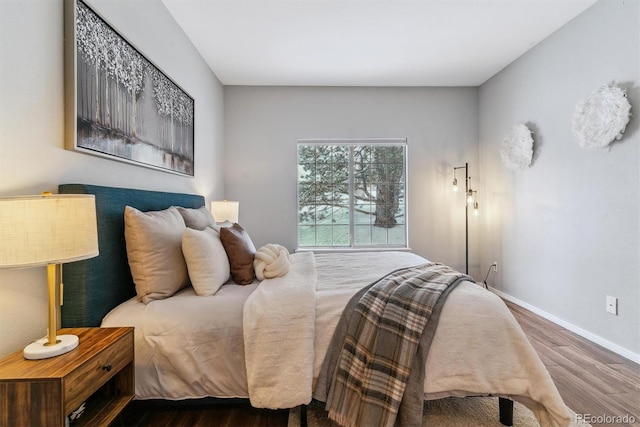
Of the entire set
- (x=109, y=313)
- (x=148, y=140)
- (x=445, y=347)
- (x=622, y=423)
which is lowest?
(x=622, y=423)

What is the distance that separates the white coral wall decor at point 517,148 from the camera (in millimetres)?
3176

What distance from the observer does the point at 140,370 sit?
58.0 inches

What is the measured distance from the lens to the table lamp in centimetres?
96

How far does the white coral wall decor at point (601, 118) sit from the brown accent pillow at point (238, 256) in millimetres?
2727

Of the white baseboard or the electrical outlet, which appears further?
the electrical outlet

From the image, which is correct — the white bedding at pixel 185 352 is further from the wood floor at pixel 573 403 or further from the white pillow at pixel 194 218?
the white pillow at pixel 194 218

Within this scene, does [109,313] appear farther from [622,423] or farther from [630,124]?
[630,124]

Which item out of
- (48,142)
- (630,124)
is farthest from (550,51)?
(48,142)

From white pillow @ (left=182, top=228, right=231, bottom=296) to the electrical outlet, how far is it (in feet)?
9.40

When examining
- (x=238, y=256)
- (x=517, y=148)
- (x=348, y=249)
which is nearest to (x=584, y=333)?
(x=517, y=148)

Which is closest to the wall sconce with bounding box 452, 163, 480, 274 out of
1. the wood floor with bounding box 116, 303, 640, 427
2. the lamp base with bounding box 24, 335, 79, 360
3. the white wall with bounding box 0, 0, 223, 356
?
the wood floor with bounding box 116, 303, 640, 427

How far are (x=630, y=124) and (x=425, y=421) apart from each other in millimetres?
2477

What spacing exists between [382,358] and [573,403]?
1249 millimetres

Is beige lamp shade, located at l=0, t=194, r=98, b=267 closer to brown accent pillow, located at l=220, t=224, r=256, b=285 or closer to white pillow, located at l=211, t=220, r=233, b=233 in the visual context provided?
brown accent pillow, located at l=220, t=224, r=256, b=285
